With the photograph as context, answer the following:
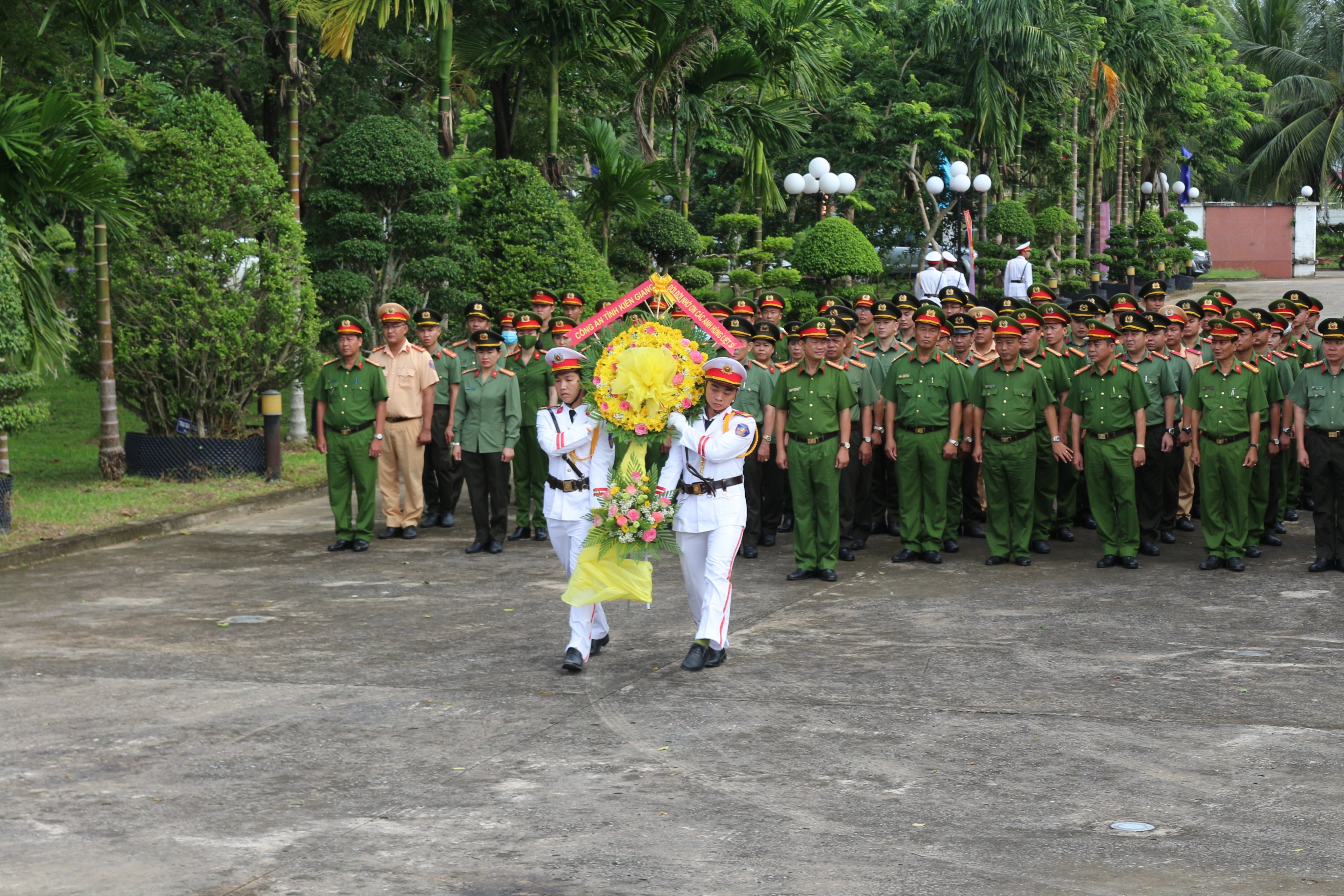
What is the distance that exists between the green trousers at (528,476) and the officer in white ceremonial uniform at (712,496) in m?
4.66

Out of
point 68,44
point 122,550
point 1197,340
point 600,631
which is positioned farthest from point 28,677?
point 68,44

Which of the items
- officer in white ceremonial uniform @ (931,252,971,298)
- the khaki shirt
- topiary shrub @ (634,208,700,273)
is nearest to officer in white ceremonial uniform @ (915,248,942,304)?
officer in white ceremonial uniform @ (931,252,971,298)

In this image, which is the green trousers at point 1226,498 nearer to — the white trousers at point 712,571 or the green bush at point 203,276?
the white trousers at point 712,571

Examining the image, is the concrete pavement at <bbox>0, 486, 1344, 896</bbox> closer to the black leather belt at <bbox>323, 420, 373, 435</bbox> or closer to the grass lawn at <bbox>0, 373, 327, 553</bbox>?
Result: the black leather belt at <bbox>323, 420, 373, 435</bbox>

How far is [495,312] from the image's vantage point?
16359mm

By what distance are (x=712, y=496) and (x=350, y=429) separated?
5.07 m

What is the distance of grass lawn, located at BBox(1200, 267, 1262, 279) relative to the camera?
50.1 meters

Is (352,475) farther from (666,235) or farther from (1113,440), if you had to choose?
(666,235)

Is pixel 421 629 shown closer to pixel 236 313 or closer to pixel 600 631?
pixel 600 631

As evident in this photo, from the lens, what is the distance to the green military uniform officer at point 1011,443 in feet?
38.4

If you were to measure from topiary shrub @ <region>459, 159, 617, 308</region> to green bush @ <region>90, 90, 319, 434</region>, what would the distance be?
261 centimetres

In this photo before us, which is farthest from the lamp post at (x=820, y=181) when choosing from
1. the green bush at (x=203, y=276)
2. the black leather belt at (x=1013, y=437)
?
the black leather belt at (x=1013, y=437)

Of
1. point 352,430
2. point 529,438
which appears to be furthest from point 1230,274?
point 352,430

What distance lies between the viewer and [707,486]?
27.6 feet
